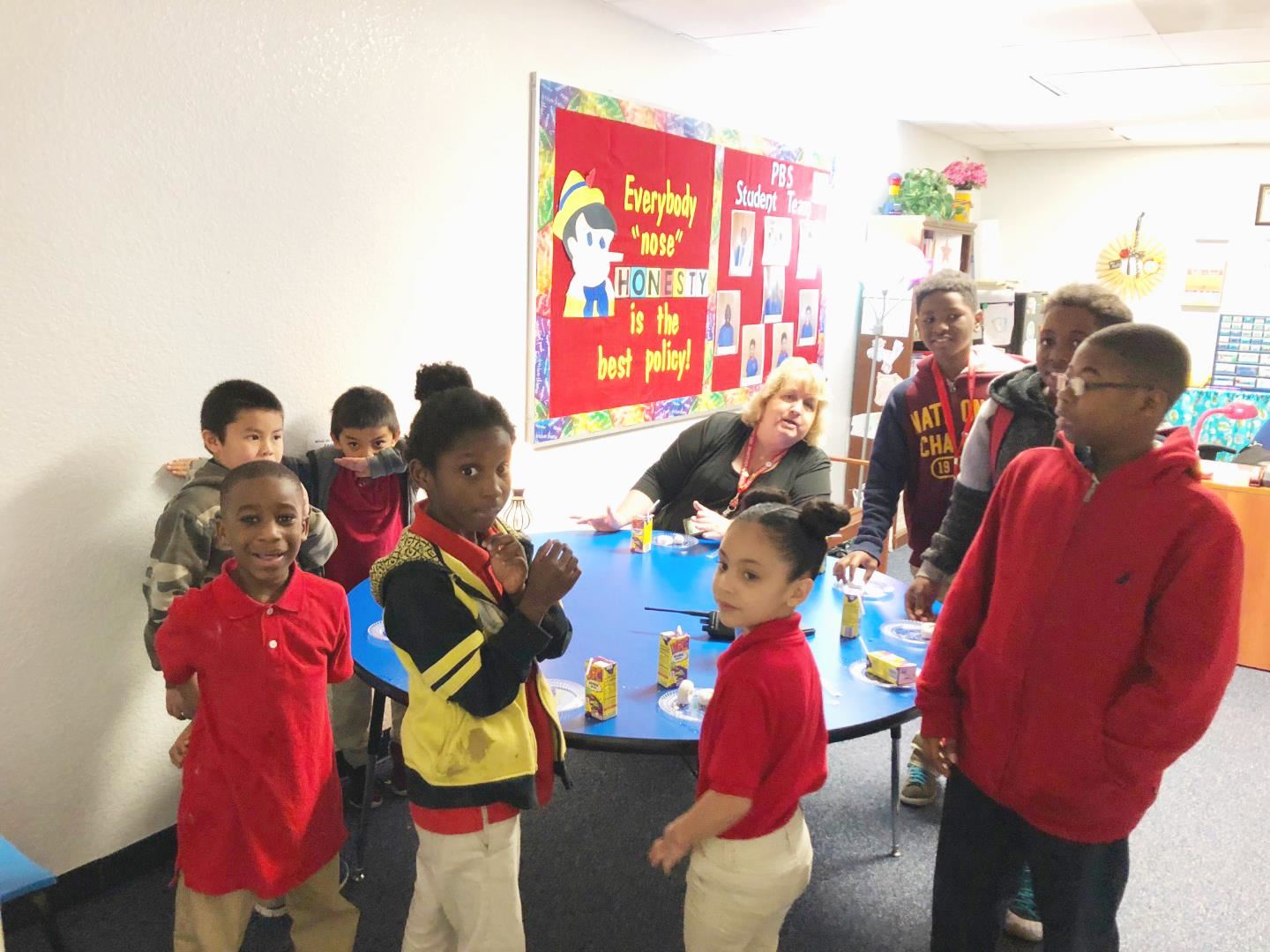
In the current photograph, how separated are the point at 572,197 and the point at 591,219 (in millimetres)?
131

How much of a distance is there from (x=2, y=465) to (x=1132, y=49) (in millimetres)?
4382

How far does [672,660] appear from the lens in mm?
1780

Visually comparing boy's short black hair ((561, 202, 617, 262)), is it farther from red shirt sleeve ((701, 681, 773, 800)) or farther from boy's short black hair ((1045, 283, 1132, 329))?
red shirt sleeve ((701, 681, 773, 800))

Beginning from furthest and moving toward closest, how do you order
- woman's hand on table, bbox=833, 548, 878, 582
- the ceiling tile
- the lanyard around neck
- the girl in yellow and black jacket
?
the ceiling tile < the lanyard around neck < woman's hand on table, bbox=833, 548, 878, 582 < the girl in yellow and black jacket

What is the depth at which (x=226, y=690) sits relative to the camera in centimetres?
162

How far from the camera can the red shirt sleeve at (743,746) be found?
4.45 feet

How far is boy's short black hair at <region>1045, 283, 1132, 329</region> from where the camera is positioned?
70.6 inches

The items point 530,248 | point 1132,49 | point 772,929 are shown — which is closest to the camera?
point 772,929

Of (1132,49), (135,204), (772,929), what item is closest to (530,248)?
(135,204)

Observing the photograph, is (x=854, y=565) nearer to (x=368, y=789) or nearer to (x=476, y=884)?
(x=476, y=884)

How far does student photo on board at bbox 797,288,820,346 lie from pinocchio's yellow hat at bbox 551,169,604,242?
5.93 feet

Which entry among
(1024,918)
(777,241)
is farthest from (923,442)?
(777,241)

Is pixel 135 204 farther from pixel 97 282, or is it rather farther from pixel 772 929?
pixel 772 929

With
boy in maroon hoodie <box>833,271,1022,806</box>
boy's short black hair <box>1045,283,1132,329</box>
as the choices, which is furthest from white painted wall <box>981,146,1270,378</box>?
boy's short black hair <box>1045,283,1132,329</box>
